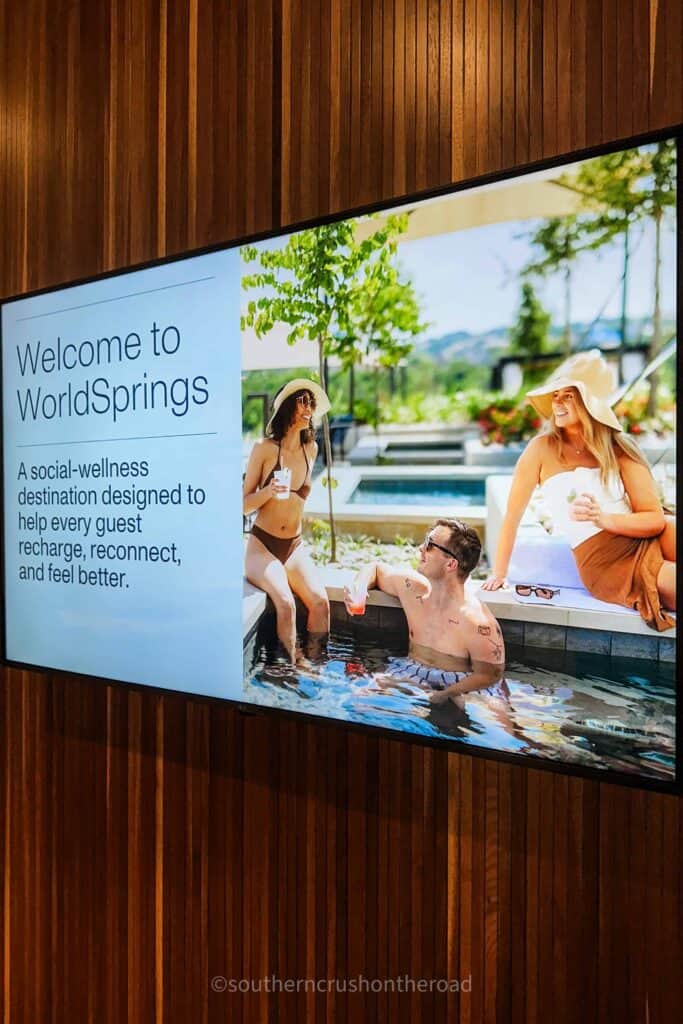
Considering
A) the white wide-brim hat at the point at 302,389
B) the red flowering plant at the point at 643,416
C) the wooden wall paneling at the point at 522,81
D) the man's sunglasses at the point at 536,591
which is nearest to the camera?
the red flowering plant at the point at 643,416

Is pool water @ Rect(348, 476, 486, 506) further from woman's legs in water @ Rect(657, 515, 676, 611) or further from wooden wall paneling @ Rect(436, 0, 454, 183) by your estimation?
wooden wall paneling @ Rect(436, 0, 454, 183)

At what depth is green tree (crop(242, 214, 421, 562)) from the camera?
141 centimetres

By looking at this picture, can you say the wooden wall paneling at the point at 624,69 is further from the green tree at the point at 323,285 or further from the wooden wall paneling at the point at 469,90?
the green tree at the point at 323,285

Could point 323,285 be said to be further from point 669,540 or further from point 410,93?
point 669,540

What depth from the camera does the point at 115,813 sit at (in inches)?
74.8

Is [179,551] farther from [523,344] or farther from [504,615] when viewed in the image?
[523,344]

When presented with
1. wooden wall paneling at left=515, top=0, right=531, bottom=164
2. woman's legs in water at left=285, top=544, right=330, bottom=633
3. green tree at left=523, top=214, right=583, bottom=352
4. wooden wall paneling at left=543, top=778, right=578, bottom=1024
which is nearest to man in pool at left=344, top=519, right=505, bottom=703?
woman's legs in water at left=285, top=544, right=330, bottom=633

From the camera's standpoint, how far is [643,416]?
45.4 inches

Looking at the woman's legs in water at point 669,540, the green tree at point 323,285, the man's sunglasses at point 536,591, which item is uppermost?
the green tree at point 323,285

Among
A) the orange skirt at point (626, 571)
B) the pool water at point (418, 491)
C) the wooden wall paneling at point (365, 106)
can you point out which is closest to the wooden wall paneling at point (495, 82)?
the wooden wall paneling at point (365, 106)

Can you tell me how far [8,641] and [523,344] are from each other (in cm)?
142

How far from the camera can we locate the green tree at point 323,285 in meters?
1.41

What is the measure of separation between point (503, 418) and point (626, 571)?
29cm

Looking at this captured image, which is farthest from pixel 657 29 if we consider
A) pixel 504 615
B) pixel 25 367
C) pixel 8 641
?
pixel 8 641
